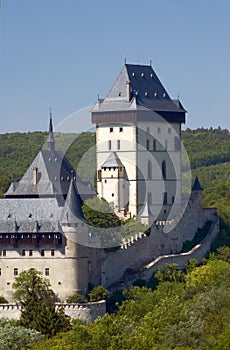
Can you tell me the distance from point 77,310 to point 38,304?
1.74m

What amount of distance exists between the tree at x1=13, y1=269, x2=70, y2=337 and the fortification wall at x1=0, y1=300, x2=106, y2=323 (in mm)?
482

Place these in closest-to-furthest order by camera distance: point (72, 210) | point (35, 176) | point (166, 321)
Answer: point (166, 321), point (72, 210), point (35, 176)

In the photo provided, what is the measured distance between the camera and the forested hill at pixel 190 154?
97.2 meters

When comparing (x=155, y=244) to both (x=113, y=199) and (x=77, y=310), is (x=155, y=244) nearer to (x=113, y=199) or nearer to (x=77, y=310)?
(x=113, y=199)

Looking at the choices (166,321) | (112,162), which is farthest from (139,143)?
(166,321)

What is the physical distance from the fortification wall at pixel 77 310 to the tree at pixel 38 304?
19.0 inches

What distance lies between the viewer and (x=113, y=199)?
8650 centimetres

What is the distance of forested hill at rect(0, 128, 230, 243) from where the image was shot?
319 ft

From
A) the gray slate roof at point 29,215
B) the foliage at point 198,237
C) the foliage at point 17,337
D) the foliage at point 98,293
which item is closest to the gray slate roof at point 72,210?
the gray slate roof at point 29,215

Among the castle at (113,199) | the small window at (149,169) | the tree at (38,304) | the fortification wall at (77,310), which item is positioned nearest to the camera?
the tree at (38,304)

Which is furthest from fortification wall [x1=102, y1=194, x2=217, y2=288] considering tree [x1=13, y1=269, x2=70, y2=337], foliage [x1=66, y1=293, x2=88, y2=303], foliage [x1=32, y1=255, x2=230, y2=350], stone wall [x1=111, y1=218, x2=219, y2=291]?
tree [x1=13, y1=269, x2=70, y2=337]

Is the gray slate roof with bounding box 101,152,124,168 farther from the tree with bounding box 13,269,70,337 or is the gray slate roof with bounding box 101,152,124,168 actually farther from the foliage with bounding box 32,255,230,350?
the tree with bounding box 13,269,70,337

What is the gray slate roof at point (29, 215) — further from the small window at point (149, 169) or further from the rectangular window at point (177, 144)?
the rectangular window at point (177, 144)

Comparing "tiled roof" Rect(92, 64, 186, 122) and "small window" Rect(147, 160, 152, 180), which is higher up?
"tiled roof" Rect(92, 64, 186, 122)
